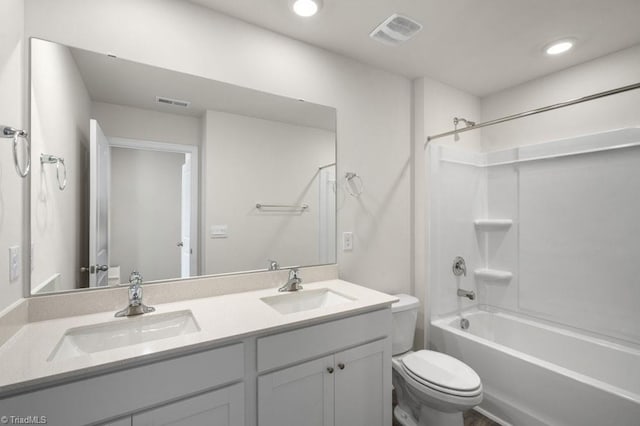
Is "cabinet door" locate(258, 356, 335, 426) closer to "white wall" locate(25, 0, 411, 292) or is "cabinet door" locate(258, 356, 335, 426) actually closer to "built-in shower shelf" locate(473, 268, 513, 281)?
"white wall" locate(25, 0, 411, 292)

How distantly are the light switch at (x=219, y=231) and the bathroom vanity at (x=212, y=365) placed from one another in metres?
0.35

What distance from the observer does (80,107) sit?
133 cm

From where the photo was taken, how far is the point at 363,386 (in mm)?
1438

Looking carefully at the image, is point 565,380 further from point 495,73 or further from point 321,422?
point 495,73

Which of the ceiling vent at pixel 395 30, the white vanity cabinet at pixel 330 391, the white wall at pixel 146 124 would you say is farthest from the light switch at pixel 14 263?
the ceiling vent at pixel 395 30

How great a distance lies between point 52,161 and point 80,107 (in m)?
0.28

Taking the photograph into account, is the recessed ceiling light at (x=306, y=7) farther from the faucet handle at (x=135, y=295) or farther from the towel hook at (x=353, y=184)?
the faucet handle at (x=135, y=295)

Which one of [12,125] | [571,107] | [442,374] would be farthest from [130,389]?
[571,107]

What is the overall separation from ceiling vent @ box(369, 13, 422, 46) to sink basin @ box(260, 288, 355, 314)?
1.63 m

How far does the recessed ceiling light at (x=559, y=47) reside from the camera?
76.0 inches

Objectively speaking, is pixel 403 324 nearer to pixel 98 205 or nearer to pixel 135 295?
pixel 135 295

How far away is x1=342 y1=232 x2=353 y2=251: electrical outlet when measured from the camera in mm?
2066

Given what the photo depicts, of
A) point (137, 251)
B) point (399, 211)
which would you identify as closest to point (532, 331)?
point (399, 211)

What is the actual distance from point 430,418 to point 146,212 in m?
1.96
